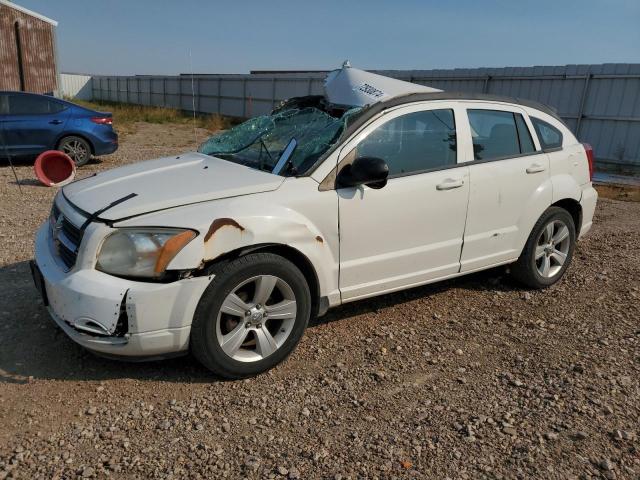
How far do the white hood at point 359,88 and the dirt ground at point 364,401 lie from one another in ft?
5.43

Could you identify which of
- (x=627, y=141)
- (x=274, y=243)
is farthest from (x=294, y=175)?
(x=627, y=141)

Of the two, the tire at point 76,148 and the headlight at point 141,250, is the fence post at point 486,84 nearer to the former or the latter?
the tire at point 76,148

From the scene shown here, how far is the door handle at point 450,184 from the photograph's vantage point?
3.85 m

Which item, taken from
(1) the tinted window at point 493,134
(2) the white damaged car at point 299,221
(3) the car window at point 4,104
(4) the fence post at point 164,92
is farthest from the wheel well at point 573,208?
(4) the fence post at point 164,92

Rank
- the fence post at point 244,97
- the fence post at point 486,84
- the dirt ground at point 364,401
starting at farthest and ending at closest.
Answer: the fence post at point 244,97, the fence post at point 486,84, the dirt ground at point 364,401

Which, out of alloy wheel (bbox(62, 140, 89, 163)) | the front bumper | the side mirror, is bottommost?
alloy wheel (bbox(62, 140, 89, 163))

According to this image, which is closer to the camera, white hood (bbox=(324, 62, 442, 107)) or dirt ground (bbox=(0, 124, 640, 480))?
dirt ground (bbox=(0, 124, 640, 480))

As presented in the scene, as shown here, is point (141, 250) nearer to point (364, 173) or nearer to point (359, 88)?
point (364, 173)

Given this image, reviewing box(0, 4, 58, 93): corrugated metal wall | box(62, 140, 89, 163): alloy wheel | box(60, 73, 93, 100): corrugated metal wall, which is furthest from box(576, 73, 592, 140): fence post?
box(60, 73, 93, 100): corrugated metal wall

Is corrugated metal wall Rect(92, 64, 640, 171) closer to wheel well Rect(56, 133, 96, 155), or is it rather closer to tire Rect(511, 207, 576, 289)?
wheel well Rect(56, 133, 96, 155)

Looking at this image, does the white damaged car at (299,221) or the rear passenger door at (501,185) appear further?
the rear passenger door at (501,185)

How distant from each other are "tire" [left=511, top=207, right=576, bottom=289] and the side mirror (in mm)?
1930

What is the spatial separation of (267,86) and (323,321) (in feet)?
72.4

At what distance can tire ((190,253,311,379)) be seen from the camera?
9.68ft
